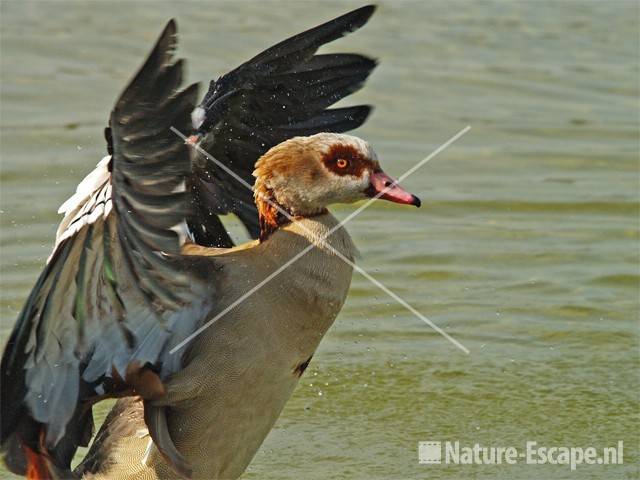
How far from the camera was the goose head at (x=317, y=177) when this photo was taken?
20.8 ft

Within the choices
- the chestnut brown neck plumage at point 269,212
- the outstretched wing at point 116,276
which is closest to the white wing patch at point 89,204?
the outstretched wing at point 116,276

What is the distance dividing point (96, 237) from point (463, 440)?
2954 millimetres

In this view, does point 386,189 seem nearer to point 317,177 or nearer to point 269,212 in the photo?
point 317,177

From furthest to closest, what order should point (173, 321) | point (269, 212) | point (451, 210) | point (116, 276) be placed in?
point (451, 210), point (269, 212), point (173, 321), point (116, 276)

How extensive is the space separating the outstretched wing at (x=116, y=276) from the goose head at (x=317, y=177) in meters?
0.56

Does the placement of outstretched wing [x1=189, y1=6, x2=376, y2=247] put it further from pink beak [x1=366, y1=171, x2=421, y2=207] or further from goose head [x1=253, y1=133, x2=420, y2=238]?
pink beak [x1=366, y1=171, x2=421, y2=207]

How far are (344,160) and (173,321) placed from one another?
3.43 feet

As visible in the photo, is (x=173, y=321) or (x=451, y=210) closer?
(x=173, y=321)

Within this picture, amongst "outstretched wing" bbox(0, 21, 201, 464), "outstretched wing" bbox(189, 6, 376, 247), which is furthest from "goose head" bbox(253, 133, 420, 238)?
"outstretched wing" bbox(189, 6, 376, 247)

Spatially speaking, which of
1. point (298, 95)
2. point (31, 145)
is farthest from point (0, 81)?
point (298, 95)

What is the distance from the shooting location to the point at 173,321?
6195 millimetres

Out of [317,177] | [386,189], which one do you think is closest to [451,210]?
[386,189]

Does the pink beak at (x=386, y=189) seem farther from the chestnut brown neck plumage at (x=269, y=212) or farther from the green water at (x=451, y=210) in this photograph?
the green water at (x=451, y=210)

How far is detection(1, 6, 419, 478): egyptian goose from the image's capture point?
5527 mm
